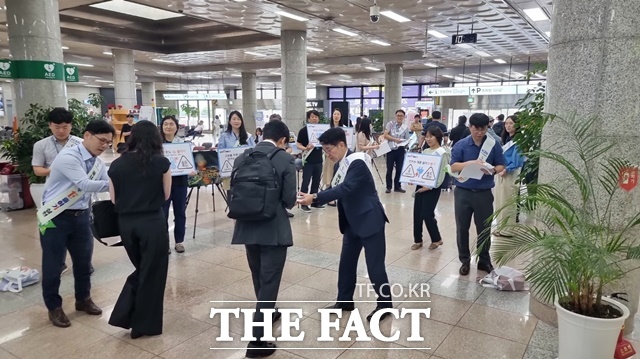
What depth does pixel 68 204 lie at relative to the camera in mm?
3236

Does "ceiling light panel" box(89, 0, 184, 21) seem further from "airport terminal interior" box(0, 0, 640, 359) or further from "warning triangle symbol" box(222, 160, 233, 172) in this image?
"warning triangle symbol" box(222, 160, 233, 172)

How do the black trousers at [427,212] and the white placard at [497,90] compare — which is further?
the white placard at [497,90]

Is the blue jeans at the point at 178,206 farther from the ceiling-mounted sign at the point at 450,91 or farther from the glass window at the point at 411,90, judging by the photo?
the glass window at the point at 411,90

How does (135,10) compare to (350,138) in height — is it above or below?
above

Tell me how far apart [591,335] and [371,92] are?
28208 millimetres

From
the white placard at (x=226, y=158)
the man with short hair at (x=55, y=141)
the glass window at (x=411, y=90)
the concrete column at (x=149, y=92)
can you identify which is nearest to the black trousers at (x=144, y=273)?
the man with short hair at (x=55, y=141)

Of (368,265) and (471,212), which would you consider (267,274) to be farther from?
(471,212)

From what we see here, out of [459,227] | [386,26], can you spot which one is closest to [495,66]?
[386,26]

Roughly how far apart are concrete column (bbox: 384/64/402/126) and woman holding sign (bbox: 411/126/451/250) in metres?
12.6

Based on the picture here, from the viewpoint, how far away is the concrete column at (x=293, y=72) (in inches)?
440

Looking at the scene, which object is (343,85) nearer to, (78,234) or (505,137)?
(505,137)

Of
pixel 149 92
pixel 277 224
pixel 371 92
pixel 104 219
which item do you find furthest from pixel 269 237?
pixel 371 92

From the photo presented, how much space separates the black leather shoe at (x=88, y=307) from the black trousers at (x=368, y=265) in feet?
6.53

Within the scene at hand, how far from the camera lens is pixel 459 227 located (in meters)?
4.45
